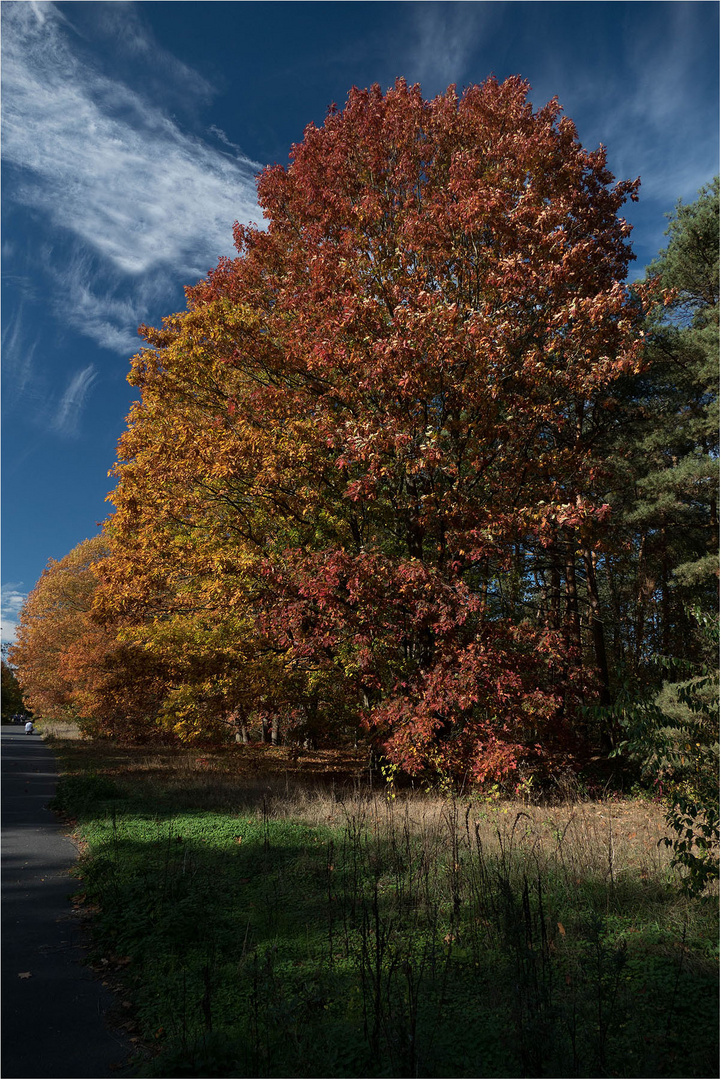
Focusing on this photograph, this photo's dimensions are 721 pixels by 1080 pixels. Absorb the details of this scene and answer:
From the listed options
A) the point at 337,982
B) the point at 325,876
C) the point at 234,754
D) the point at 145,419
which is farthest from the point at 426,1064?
the point at 234,754

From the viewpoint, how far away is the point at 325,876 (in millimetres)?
6934

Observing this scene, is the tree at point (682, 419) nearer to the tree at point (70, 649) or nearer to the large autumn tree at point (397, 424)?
the large autumn tree at point (397, 424)

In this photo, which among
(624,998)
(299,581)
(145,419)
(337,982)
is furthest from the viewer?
(145,419)

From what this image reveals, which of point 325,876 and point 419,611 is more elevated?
point 419,611

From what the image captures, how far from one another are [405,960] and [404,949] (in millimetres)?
345

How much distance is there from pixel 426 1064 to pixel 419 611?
20.3 ft

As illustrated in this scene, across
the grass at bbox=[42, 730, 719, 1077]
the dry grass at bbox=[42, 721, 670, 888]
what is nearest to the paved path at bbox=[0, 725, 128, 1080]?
the grass at bbox=[42, 730, 719, 1077]

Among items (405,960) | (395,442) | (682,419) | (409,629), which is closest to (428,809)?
(409,629)

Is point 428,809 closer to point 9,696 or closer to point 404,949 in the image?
point 404,949

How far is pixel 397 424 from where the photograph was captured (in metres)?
10.1

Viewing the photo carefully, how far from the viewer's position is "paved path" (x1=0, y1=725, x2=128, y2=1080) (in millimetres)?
4082

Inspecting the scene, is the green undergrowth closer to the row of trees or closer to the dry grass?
the dry grass

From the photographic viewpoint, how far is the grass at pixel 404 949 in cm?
379

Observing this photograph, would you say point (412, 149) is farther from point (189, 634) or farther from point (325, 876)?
point (325, 876)
